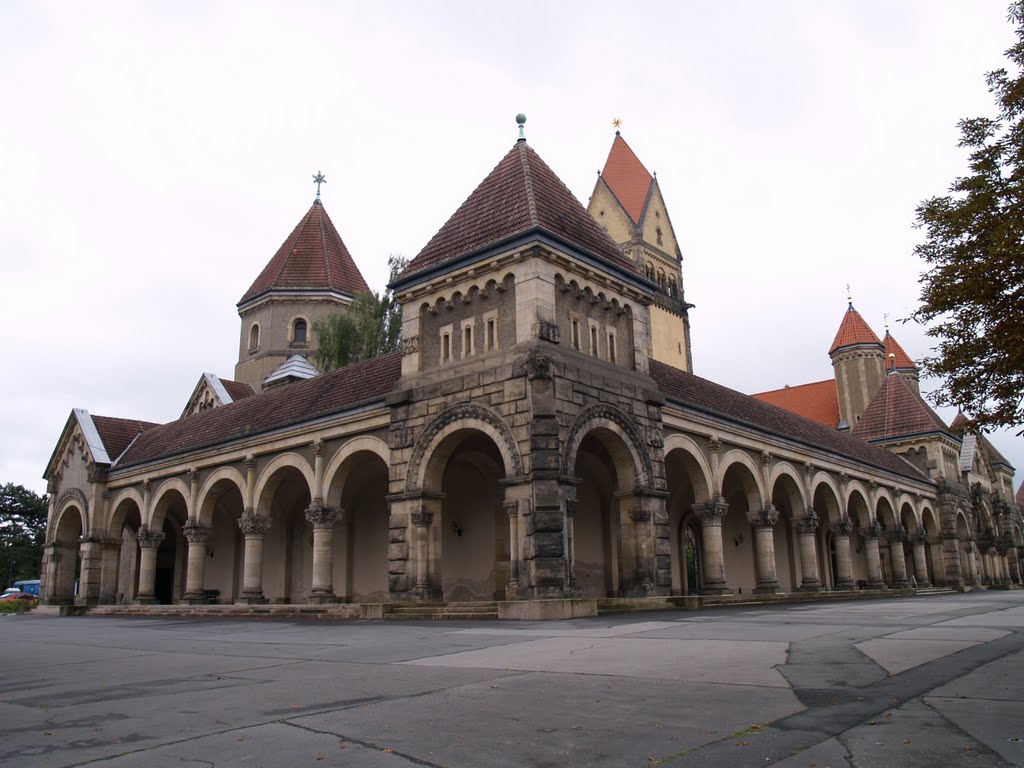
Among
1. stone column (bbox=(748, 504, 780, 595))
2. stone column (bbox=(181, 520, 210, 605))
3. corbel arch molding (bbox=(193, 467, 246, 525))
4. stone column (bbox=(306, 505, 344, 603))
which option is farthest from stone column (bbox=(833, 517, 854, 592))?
stone column (bbox=(181, 520, 210, 605))

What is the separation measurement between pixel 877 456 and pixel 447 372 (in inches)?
894

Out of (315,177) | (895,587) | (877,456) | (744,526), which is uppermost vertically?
(315,177)

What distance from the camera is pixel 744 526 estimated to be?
28422 mm

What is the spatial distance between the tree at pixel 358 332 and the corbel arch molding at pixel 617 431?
1658cm

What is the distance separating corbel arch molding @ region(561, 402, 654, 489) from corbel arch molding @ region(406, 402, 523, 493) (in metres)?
1.18

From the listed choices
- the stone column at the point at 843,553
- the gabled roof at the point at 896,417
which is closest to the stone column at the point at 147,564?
the stone column at the point at 843,553

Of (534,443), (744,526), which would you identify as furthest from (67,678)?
(744,526)

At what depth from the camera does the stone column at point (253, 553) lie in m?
22.4

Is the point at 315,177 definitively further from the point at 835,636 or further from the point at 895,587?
the point at 835,636

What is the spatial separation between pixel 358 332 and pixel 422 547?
61.0 feet

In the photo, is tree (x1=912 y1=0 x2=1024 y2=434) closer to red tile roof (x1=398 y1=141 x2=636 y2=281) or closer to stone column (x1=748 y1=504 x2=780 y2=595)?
red tile roof (x1=398 y1=141 x2=636 y2=281)

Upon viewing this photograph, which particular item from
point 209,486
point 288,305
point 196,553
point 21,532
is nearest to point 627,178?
point 288,305

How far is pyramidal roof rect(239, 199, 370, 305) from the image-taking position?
123 feet

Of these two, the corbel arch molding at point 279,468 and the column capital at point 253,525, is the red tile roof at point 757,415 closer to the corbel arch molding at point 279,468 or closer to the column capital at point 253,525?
the corbel arch molding at point 279,468
